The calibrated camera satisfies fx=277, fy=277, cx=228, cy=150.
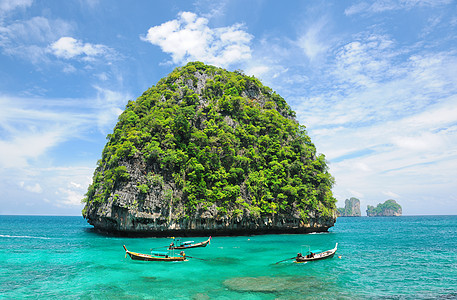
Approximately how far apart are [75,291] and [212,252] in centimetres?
1443

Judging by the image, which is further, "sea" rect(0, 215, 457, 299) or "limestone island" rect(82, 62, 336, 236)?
"limestone island" rect(82, 62, 336, 236)

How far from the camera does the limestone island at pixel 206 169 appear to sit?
3906cm

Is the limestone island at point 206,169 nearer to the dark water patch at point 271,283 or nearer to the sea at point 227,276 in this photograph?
the sea at point 227,276

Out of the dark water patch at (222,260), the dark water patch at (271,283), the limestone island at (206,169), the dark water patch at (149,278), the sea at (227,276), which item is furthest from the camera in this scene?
the limestone island at (206,169)

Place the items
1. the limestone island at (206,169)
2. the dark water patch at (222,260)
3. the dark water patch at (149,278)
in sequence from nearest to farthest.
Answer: the dark water patch at (149,278), the dark water patch at (222,260), the limestone island at (206,169)

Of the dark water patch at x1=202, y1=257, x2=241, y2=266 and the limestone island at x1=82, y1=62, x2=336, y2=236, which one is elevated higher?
the limestone island at x1=82, y1=62, x2=336, y2=236

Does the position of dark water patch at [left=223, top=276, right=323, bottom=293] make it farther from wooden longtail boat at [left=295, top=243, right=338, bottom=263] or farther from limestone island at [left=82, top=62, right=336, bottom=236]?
limestone island at [left=82, top=62, right=336, bottom=236]

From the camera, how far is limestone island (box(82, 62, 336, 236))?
39062 mm

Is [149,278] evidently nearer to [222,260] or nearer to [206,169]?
[222,260]

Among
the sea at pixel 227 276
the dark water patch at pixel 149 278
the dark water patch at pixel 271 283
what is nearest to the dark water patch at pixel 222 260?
the sea at pixel 227 276

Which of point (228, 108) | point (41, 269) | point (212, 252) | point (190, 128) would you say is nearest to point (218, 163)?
A: point (190, 128)

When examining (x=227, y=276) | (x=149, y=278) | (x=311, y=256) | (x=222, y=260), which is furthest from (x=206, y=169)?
(x=149, y=278)

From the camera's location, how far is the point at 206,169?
1731 inches

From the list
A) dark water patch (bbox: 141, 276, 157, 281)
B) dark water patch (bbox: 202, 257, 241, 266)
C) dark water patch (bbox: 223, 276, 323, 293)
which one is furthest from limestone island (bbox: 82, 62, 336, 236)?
dark water patch (bbox: 223, 276, 323, 293)
